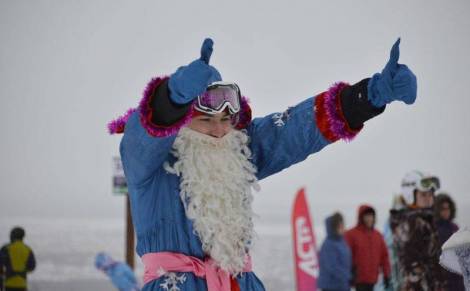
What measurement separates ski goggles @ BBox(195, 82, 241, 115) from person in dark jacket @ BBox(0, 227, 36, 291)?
4968mm

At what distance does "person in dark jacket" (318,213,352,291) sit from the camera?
6918mm

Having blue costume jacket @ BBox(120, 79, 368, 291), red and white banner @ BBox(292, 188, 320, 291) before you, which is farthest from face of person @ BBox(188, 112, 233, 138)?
red and white banner @ BBox(292, 188, 320, 291)

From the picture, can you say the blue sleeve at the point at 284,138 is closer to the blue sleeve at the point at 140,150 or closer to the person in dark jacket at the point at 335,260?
the blue sleeve at the point at 140,150

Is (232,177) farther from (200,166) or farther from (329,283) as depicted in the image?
(329,283)

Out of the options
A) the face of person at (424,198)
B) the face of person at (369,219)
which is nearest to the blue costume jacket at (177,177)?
the face of person at (424,198)

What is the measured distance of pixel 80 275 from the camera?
10.7 metres

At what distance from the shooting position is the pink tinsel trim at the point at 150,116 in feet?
7.61

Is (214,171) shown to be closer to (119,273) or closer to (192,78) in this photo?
(192,78)

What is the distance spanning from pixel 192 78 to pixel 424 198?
3.89m

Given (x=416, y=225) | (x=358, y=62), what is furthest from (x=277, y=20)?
(x=416, y=225)

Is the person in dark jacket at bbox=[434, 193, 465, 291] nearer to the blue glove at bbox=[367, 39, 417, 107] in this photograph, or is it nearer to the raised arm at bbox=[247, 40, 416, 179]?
the raised arm at bbox=[247, 40, 416, 179]

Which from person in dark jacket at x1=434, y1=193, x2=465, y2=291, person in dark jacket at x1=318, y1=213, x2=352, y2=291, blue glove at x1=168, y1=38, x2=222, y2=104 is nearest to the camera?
blue glove at x1=168, y1=38, x2=222, y2=104

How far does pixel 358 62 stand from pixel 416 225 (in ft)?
18.3

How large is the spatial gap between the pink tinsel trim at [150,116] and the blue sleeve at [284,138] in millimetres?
643
